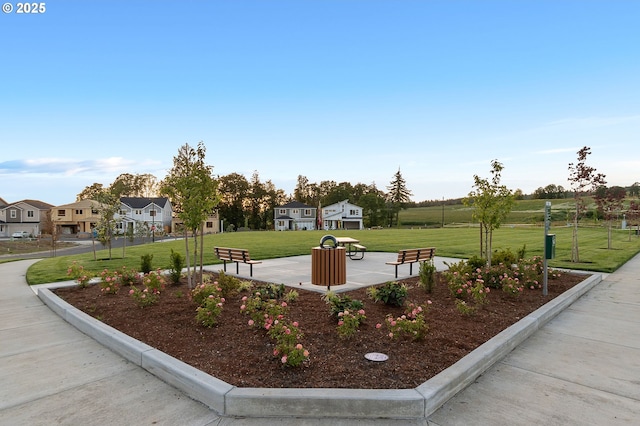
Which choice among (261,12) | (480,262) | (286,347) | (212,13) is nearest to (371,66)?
(261,12)


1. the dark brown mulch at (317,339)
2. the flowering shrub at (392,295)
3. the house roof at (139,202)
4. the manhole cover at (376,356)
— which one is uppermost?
the house roof at (139,202)

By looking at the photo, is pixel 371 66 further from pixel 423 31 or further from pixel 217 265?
pixel 217 265

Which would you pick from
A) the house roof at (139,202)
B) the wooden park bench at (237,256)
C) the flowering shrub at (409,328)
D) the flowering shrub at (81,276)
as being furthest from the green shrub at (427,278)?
the house roof at (139,202)

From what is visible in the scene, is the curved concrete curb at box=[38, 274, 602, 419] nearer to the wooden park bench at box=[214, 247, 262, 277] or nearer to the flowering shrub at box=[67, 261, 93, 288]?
the flowering shrub at box=[67, 261, 93, 288]

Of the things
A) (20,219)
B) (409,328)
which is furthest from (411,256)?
(20,219)

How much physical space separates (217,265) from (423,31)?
39.4 ft

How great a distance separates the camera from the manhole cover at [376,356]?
4086mm

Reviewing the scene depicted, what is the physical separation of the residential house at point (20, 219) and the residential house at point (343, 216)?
53.3 metres

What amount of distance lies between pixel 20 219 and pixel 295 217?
51.7 metres

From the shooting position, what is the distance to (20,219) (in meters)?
64.9

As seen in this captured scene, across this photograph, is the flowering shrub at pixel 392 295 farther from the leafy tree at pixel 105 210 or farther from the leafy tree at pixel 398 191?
the leafy tree at pixel 398 191

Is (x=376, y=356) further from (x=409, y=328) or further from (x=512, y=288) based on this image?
(x=512, y=288)

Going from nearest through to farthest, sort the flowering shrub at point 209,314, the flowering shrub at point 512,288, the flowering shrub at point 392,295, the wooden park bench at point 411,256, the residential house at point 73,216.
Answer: the flowering shrub at point 209,314 → the flowering shrub at point 392,295 → the flowering shrub at point 512,288 → the wooden park bench at point 411,256 → the residential house at point 73,216

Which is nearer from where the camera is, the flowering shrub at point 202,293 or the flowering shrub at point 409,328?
the flowering shrub at point 409,328
